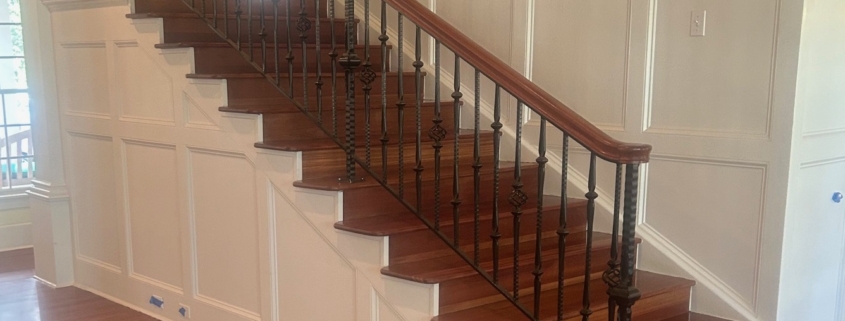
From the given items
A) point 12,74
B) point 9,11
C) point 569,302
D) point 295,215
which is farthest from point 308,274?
point 9,11

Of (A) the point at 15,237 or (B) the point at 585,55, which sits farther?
(A) the point at 15,237

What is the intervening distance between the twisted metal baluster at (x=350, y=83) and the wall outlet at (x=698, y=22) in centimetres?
146

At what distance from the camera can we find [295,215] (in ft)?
10.2

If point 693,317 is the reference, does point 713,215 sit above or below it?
above

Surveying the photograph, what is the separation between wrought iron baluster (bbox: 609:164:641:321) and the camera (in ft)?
7.34

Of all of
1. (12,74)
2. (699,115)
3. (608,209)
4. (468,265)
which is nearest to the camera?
(468,265)

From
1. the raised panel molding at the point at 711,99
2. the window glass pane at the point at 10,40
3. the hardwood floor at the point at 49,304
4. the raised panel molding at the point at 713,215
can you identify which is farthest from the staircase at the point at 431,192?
the window glass pane at the point at 10,40

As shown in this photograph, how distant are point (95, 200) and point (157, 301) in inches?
31.3

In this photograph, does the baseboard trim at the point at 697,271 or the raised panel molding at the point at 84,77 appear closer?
the baseboard trim at the point at 697,271

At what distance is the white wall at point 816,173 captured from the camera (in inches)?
112

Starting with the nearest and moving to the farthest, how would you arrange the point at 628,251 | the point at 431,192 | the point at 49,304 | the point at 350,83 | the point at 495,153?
the point at 628,251 < the point at 495,153 < the point at 350,83 < the point at 431,192 < the point at 49,304

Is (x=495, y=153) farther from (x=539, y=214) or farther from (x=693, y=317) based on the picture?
(x=693, y=317)

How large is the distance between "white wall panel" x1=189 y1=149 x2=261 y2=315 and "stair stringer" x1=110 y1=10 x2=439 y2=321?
0.33 feet

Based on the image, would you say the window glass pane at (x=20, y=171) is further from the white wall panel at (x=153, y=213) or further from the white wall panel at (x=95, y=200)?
the white wall panel at (x=153, y=213)
